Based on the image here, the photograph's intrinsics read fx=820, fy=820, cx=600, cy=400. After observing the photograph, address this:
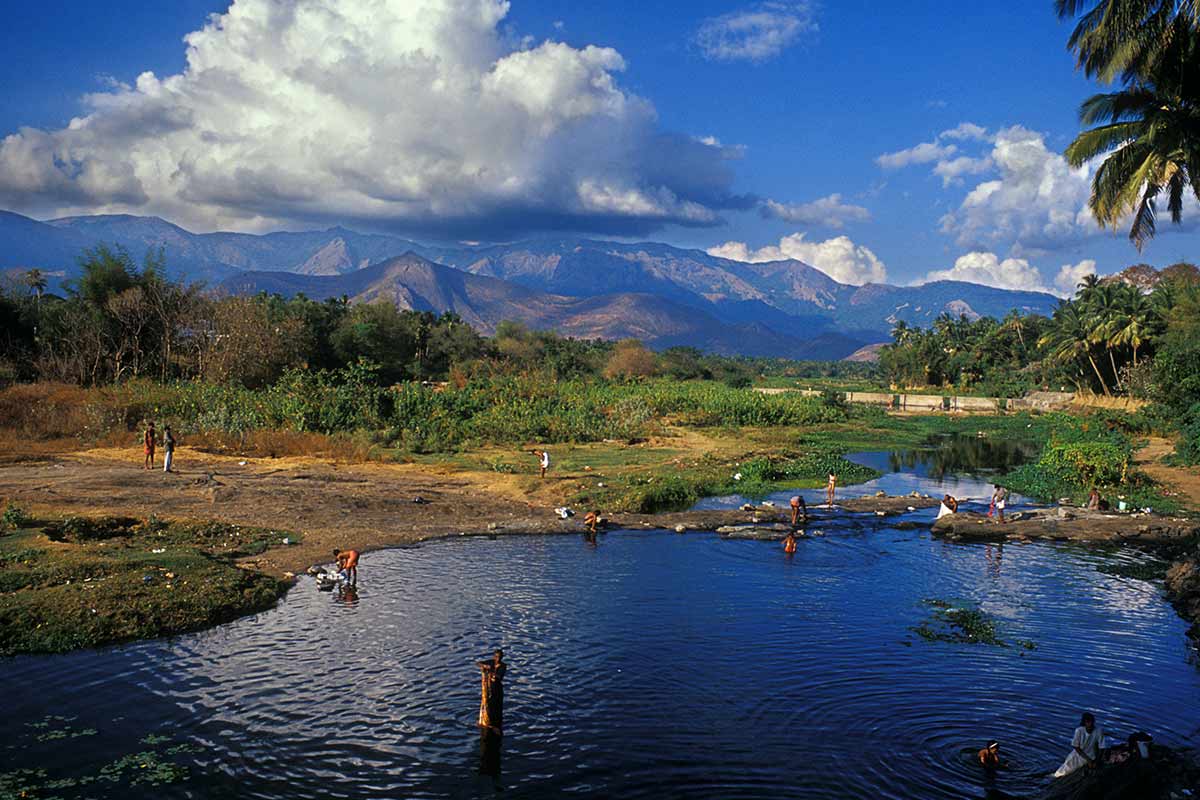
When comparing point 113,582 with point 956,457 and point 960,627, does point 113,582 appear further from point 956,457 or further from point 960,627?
point 956,457

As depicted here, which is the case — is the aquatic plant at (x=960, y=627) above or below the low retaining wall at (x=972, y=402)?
below

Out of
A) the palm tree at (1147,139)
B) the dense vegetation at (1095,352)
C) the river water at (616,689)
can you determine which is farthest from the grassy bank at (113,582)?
the dense vegetation at (1095,352)

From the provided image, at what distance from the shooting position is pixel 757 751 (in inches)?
428

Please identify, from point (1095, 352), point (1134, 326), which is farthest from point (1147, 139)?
point (1095, 352)

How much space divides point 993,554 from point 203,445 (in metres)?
28.4

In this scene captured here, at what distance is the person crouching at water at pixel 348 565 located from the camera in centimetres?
1684

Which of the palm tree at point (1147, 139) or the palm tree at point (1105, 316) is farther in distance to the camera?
the palm tree at point (1105, 316)

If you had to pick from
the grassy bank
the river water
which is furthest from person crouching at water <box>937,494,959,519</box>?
the grassy bank

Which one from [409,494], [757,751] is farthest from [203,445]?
[757,751]

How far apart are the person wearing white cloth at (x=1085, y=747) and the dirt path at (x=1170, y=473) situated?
73.0ft

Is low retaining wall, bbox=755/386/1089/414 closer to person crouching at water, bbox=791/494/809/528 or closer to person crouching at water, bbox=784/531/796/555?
person crouching at water, bbox=791/494/809/528

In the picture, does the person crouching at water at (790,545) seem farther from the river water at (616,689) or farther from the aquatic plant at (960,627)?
the aquatic plant at (960,627)

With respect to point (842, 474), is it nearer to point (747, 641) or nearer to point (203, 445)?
point (747, 641)

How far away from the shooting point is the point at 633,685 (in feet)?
42.0
